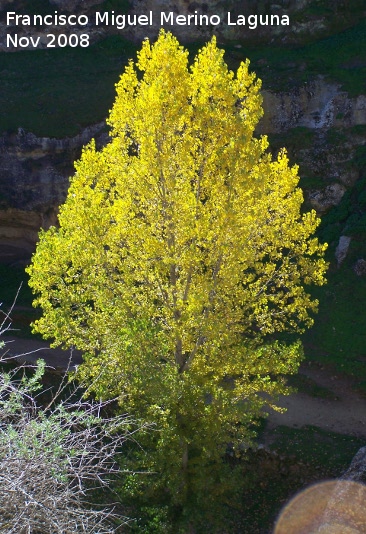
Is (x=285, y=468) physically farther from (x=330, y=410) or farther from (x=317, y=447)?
(x=330, y=410)

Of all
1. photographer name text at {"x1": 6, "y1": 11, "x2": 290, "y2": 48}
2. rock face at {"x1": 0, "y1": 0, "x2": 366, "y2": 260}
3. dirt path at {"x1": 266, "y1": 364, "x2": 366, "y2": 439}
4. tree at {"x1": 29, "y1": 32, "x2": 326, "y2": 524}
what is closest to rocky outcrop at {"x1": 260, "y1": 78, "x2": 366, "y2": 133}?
rock face at {"x1": 0, "y1": 0, "x2": 366, "y2": 260}

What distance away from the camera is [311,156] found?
2447 cm

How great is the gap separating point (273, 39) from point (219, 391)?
22.7m

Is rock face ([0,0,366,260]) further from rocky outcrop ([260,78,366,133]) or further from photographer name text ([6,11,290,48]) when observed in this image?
photographer name text ([6,11,290,48])

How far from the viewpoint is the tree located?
415 inches

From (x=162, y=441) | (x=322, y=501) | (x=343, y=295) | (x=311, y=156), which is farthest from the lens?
(x=311, y=156)

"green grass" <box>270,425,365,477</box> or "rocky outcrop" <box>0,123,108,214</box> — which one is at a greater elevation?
"rocky outcrop" <box>0,123,108,214</box>

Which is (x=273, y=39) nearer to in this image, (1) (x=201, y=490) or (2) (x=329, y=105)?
(2) (x=329, y=105)

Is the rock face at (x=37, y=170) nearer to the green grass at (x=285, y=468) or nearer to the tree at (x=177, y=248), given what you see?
the green grass at (x=285, y=468)

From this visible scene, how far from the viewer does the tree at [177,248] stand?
415 inches

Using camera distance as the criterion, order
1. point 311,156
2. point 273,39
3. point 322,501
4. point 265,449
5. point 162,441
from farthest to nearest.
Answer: point 273,39 < point 311,156 < point 265,449 < point 322,501 < point 162,441

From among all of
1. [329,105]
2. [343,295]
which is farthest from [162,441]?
[329,105]

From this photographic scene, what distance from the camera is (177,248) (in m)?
11.1

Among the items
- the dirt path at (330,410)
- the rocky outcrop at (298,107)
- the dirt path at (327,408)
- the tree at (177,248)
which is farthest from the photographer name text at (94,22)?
the tree at (177,248)
